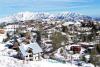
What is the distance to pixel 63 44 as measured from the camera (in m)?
26.8

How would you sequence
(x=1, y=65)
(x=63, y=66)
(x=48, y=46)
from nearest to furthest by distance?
1. (x=1, y=65)
2. (x=63, y=66)
3. (x=48, y=46)

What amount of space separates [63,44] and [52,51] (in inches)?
128

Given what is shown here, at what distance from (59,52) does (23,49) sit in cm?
333

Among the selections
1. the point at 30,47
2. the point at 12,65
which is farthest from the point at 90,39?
the point at 12,65

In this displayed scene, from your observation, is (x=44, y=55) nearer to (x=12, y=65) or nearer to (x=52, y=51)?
(x=52, y=51)

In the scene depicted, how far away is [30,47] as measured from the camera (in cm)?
1959

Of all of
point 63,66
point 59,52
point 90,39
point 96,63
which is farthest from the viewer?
point 90,39

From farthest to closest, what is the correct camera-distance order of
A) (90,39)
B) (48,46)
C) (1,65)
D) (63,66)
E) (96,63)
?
(90,39) < (48,46) < (96,63) < (63,66) < (1,65)

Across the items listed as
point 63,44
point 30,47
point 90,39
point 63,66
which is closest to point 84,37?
point 90,39

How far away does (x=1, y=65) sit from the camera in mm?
14547

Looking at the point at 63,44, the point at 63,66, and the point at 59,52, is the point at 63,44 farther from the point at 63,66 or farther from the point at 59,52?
the point at 63,66

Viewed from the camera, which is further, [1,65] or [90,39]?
[90,39]

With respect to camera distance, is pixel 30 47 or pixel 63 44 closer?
pixel 30 47

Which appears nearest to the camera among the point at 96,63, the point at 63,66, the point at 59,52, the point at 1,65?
the point at 1,65
